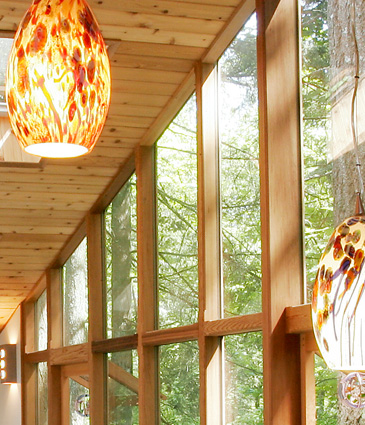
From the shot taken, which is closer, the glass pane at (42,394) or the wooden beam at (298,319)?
the wooden beam at (298,319)

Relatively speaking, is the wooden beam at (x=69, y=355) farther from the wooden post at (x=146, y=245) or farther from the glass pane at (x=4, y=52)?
the glass pane at (x=4, y=52)

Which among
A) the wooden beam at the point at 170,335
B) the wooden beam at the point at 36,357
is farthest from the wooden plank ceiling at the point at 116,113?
the wooden beam at the point at 170,335

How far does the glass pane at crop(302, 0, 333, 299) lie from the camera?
3580 mm

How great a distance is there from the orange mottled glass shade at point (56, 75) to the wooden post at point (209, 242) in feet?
9.88

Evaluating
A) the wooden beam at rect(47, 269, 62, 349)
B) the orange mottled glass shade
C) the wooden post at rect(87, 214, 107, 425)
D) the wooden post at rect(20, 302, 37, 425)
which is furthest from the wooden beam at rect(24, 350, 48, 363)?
the orange mottled glass shade

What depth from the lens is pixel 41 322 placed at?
8.66m

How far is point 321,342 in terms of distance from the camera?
1670 millimetres

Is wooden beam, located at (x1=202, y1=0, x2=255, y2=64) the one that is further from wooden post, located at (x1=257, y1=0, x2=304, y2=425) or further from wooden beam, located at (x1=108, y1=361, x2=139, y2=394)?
wooden beam, located at (x1=108, y1=361, x2=139, y2=394)

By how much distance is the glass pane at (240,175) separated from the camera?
4.25m

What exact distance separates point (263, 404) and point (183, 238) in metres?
1.64

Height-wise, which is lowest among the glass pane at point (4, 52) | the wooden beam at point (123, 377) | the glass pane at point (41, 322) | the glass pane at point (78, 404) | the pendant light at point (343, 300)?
the glass pane at point (78, 404)

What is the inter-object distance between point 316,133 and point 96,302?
3.59 meters

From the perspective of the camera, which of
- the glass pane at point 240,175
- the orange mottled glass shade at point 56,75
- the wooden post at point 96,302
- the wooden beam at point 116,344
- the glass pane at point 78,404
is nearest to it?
the orange mottled glass shade at point 56,75

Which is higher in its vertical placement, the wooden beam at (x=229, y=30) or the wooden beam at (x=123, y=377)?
the wooden beam at (x=229, y=30)
